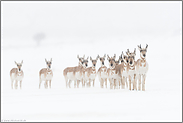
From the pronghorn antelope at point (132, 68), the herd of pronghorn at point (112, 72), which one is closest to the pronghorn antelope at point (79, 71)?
the herd of pronghorn at point (112, 72)

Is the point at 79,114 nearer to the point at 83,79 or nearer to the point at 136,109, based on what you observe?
the point at 136,109

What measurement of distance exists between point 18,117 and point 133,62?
362 inches

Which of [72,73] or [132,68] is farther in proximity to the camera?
[72,73]

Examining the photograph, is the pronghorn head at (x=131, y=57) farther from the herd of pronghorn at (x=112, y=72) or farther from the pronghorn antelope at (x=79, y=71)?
the pronghorn antelope at (x=79, y=71)

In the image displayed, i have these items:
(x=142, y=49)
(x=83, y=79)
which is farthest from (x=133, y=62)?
(x=83, y=79)

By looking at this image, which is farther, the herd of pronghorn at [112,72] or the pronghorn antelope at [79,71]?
the pronghorn antelope at [79,71]

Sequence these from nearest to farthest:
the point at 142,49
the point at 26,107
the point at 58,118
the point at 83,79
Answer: the point at 58,118, the point at 26,107, the point at 142,49, the point at 83,79

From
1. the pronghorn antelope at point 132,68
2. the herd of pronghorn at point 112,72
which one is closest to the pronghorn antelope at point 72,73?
the herd of pronghorn at point 112,72

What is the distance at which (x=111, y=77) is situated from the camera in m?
18.6

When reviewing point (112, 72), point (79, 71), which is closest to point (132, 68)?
point (112, 72)

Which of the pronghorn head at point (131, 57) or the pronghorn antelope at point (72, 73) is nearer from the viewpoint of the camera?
the pronghorn head at point (131, 57)

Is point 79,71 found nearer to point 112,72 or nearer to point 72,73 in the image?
point 72,73

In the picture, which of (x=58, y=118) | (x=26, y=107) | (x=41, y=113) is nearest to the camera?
(x=58, y=118)

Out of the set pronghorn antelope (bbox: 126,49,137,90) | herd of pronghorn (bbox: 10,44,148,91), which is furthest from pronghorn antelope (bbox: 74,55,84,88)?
pronghorn antelope (bbox: 126,49,137,90)
